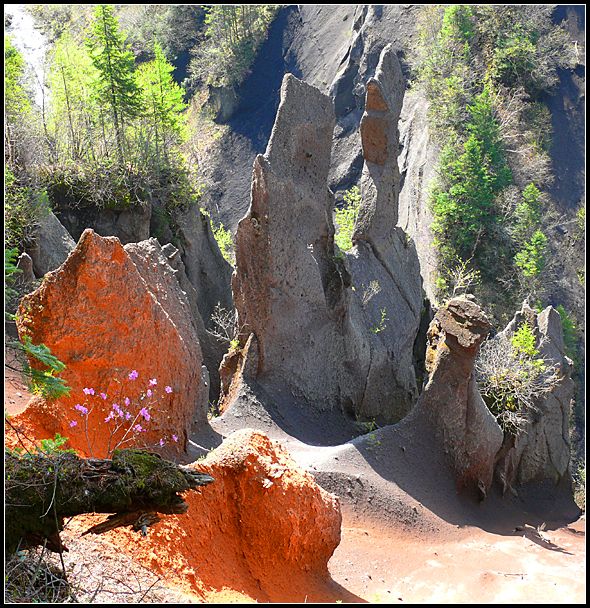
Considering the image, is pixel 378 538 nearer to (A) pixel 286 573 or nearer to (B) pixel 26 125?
(A) pixel 286 573

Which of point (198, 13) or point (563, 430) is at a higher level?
point (198, 13)

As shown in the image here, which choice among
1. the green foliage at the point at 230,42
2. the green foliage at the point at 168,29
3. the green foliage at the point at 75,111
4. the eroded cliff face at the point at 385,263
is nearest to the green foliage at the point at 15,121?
the green foliage at the point at 75,111

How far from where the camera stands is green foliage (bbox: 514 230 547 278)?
30.8 meters

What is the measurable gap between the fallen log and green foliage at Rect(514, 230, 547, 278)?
2729 centimetres

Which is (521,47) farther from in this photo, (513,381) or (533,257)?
(513,381)

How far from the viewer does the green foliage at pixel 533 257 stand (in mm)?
30844

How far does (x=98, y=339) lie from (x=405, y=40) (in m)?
40.9

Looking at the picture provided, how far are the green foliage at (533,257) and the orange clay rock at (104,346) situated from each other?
23.4 metres

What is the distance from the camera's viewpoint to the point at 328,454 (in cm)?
1451

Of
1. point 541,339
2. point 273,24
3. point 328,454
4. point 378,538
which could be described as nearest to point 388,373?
point 541,339

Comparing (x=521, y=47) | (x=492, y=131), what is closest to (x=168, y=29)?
(x=521, y=47)

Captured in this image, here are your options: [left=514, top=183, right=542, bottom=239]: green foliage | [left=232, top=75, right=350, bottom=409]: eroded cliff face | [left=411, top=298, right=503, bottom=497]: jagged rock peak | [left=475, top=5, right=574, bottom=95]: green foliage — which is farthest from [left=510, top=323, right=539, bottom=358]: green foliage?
[left=475, top=5, right=574, bottom=95]: green foliage

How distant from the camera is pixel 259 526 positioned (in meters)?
8.60

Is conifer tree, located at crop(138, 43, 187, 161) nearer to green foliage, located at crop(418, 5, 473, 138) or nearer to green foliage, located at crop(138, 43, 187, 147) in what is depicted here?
green foliage, located at crop(138, 43, 187, 147)
